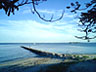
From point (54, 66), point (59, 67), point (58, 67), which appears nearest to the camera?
point (59, 67)

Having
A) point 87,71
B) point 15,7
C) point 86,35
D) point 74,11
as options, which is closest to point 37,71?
point 87,71

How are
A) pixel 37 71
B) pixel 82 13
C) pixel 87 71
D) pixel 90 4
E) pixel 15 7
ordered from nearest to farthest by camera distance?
pixel 15 7 < pixel 90 4 < pixel 82 13 < pixel 87 71 < pixel 37 71

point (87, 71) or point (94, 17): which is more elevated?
point (94, 17)

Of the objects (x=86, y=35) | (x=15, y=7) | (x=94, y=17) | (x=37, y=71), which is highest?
(x=94, y=17)

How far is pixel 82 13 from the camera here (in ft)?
30.7

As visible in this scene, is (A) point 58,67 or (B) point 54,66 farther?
(B) point 54,66

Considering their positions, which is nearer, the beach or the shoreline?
the beach

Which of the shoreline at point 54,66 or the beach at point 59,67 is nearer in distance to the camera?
the beach at point 59,67

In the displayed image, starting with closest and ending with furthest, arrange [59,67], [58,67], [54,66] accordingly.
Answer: [59,67] < [58,67] < [54,66]

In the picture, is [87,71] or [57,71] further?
[57,71]

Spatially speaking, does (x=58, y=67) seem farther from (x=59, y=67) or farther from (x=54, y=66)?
(x=54, y=66)

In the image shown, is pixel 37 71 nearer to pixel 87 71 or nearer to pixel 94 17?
pixel 87 71

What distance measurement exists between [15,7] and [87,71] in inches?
423

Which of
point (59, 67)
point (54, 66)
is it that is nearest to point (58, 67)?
point (59, 67)
